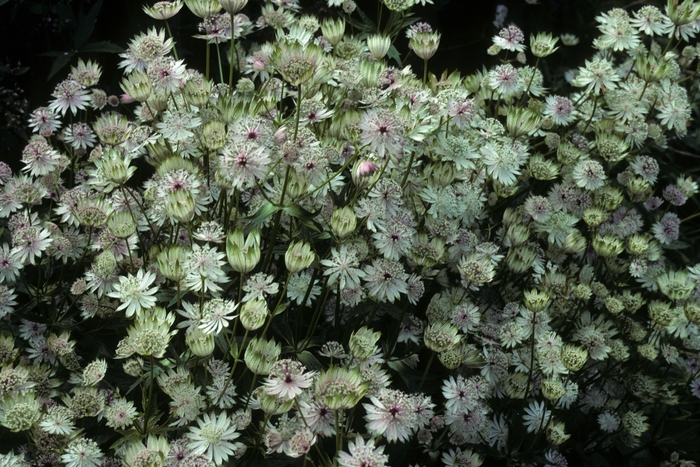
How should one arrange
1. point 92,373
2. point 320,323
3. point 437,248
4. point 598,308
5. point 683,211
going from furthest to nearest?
point 683,211 → point 598,308 → point 320,323 → point 437,248 → point 92,373

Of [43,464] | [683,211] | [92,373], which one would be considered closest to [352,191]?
[92,373]

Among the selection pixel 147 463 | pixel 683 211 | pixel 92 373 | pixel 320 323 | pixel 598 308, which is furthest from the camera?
pixel 683 211

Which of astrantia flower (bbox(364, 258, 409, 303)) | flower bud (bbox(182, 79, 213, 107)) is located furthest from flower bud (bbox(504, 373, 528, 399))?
flower bud (bbox(182, 79, 213, 107))

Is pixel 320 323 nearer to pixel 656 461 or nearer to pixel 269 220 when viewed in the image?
pixel 269 220

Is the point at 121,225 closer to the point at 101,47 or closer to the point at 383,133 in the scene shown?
the point at 383,133

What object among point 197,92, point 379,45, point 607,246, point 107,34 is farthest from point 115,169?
point 107,34

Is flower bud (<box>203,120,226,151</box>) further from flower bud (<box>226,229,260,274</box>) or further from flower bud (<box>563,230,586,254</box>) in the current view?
flower bud (<box>563,230,586,254</box>)
